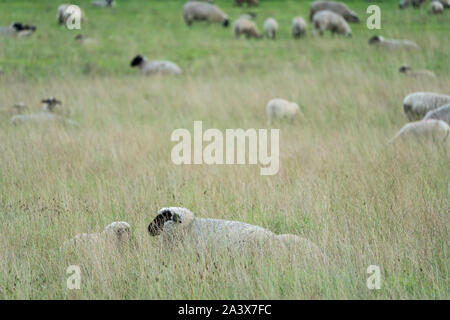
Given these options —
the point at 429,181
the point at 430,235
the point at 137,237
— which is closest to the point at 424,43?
the point at 429,181

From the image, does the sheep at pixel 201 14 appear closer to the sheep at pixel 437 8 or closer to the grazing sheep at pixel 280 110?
the sheep at pixel 437 8

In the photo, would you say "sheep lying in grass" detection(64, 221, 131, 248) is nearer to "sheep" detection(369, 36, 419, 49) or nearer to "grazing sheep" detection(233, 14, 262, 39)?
"sheep" detection(369, 36, 419, 49)

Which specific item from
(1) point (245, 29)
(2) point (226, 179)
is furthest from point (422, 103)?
(1) point (245, 29)

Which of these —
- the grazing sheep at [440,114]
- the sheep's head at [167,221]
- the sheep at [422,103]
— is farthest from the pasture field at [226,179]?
the grazing sheep at [440,114]

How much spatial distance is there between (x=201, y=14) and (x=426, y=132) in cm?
1853

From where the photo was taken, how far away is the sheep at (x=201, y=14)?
968 inches

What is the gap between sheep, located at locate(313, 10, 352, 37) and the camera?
70.6 ft

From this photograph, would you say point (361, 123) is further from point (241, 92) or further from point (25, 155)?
point (25, 155)

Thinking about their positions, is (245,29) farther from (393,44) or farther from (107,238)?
(107,238)

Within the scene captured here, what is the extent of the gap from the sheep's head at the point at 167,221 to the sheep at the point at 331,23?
1869 cm

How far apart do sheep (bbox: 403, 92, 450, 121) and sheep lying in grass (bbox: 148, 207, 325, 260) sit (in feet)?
22.7

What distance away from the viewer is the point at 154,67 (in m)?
16.6

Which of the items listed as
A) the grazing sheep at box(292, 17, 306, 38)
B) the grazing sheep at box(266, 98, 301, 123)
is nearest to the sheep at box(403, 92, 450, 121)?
the grazing sheep at box(266, 98, 301, 123)
